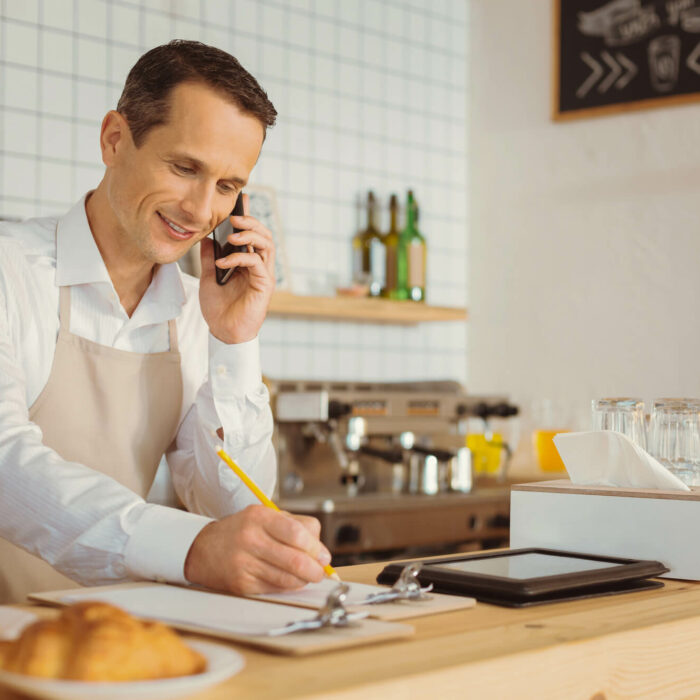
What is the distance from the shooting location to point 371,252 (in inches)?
161

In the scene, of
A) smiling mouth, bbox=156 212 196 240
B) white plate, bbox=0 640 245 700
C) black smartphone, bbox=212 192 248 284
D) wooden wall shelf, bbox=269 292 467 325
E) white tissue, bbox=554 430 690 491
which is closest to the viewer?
white plate, bbox=0 640 245 700

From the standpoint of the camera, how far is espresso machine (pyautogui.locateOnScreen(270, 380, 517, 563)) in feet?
10.5

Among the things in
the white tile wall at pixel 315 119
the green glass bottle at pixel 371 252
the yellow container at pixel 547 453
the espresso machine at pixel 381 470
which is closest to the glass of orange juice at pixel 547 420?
the yellow container at pixel 547 453

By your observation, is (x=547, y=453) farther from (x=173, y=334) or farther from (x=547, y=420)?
(x=173, y=334)

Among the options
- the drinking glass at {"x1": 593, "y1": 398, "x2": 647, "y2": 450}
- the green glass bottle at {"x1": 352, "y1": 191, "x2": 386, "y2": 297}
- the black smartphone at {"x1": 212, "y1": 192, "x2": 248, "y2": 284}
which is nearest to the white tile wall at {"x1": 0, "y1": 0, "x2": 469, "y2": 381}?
the green glass bottle at {"x1": 352, "y1": 191, "x2": 386, "y2": 297}

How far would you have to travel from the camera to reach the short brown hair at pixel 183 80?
1641mm

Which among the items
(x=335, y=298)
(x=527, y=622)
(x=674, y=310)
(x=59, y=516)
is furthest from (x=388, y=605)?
(x=674, y=310)

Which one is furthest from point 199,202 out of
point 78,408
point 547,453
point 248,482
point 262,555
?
point 547,453

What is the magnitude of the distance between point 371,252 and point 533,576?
9.63 ft

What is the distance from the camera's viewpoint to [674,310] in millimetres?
3902

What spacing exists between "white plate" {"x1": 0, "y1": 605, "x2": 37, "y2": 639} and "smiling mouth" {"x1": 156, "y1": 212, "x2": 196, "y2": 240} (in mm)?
764

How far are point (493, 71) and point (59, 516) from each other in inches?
142

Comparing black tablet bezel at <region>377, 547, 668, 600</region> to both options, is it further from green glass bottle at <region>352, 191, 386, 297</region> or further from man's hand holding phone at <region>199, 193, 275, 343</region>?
green glass bottle at <region>352, 191, 386, 297</region>

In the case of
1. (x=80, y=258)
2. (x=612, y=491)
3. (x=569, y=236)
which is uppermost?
(x=569, y=236)
